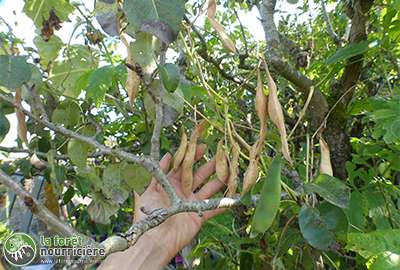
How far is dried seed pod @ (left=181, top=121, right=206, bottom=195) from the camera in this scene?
99 cm

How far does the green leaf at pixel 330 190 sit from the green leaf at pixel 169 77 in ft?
1.01

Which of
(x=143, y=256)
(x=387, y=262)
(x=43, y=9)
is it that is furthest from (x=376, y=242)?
(x=43, y=9)

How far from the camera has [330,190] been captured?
2.69ft

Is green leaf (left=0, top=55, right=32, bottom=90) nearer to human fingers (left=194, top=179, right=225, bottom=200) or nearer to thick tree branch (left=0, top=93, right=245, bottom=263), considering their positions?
thick tree branch (left=0, top=93, right=245, bottom=263)

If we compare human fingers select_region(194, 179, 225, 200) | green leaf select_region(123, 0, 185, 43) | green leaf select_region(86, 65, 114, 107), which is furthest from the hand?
green leaf select_region(123, 0, 185, 43)

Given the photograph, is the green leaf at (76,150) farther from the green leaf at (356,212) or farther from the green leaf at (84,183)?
the green leaf at (356,212)

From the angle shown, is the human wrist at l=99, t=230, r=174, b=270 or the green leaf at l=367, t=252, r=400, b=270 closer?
the green leaf at l=367, t=252, r=400, b=270

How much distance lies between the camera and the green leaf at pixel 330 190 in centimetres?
81

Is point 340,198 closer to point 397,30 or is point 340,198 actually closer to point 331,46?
point 397,30

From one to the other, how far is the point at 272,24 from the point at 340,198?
2.31 feet

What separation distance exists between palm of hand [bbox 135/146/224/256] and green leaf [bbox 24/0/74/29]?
417 millimetres

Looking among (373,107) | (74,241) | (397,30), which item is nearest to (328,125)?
(373,107)

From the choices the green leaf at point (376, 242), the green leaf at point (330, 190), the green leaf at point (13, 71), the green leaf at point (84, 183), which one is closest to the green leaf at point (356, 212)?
the green leaf at point (376, 242)

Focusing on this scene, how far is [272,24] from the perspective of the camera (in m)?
1.36
